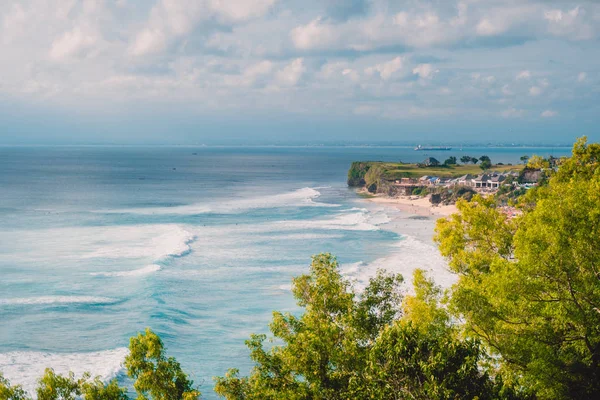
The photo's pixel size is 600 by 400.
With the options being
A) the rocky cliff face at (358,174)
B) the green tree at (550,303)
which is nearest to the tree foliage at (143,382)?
the green tree at (550,303)

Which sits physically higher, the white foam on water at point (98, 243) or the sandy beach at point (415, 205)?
the white foam on water at point (98, 243)

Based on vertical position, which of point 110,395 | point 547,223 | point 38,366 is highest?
point 547,223

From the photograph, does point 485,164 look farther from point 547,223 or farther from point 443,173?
point 547,223

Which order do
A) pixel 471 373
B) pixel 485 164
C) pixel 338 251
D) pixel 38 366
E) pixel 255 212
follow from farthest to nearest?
1. pixel 485 164
2. pixel 255 212
3. pixel 338 251
4. pixel 38 366
5. pixel 471 373

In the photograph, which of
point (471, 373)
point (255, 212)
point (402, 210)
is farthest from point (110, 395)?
point (402, 210)

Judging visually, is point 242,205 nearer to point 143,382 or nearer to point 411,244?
point 411,244

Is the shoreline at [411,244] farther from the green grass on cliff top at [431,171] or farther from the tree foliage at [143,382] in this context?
the green grass on cliff top at [431,171]

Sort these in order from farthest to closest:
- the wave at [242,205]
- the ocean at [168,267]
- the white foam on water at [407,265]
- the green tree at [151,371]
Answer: the wave at [242,205] < the white foam on water at [407,265] < the ocean at [168,267] < the green tree at [151,371]
